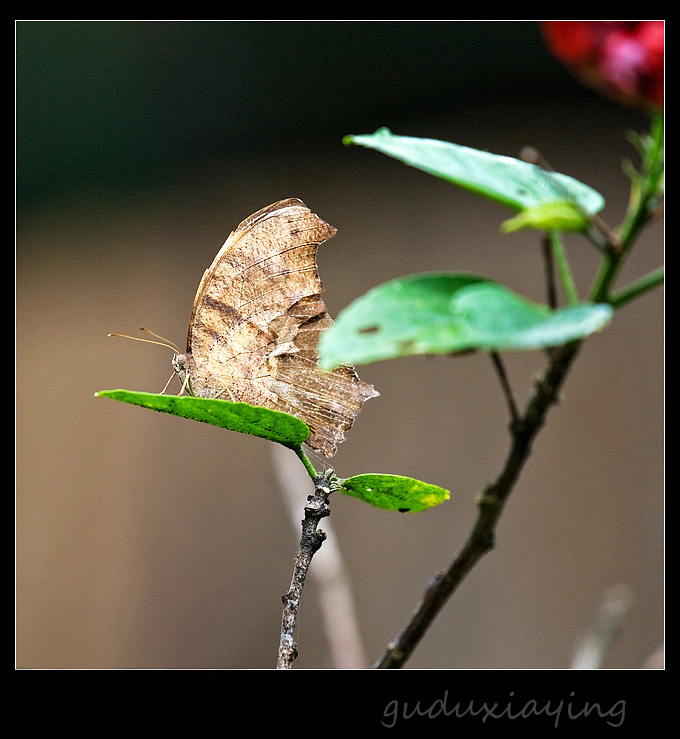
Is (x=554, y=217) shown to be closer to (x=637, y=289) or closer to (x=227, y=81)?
(x=637, y=289)

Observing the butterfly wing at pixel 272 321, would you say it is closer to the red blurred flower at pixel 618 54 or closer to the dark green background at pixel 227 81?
the red blurred flower at pixel 618 54

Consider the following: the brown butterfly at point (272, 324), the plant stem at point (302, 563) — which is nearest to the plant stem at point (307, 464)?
the plant stem at point (302, 563)

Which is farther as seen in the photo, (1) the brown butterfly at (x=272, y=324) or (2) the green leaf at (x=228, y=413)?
(1) the brown butterfly at (x=272, y=324)

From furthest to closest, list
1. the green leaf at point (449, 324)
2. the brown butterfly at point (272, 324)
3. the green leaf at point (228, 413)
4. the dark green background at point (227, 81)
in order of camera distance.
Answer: the dark green background at point (227, 81)
the brown butterfly at point (272, 324)
the green leaf at point (228, 413)
the green leaf at point (449, 324)

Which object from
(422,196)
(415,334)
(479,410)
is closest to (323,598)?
(415,334)

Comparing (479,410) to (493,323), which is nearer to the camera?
(493,323)

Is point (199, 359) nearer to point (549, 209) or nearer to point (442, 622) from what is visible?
point (549, 209)
